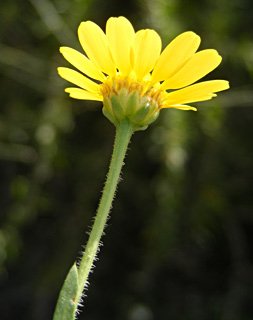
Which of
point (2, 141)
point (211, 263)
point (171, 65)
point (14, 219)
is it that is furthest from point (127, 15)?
point (171, 65)

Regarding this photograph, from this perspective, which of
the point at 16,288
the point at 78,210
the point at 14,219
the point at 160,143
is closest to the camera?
the point at 160,143

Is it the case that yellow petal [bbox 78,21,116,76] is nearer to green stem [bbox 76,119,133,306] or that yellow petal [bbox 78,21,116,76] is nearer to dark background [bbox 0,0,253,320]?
green stem [bbox 76,119,133,306]

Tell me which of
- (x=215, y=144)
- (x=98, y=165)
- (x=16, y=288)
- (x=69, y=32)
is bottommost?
(x=16, y=288)

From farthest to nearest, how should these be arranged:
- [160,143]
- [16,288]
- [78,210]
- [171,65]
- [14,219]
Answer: [16,288], [78,210], [14,219], [160,143], [171,65]

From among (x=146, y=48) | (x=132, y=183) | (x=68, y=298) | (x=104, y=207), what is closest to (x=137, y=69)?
(x=146, y=48)

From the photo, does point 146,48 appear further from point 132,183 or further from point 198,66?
point 132,183

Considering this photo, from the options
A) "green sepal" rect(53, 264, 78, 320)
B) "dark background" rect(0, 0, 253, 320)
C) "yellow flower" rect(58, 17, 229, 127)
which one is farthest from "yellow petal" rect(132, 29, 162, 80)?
"dark background" rect(0, 0, 253, 320)

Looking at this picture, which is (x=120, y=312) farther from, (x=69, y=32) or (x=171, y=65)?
(x=171, y=65)

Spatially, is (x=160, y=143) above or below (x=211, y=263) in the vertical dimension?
above
